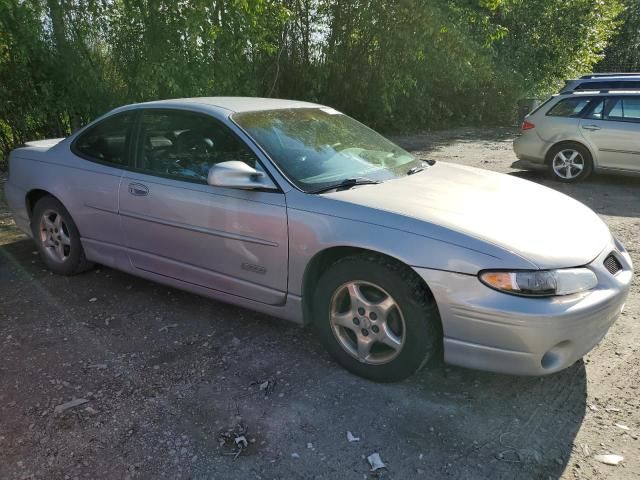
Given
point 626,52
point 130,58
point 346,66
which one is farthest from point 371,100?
point 626,52

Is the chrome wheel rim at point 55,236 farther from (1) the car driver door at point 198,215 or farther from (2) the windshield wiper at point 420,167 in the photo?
(2) the windshield wiper at point 420,167

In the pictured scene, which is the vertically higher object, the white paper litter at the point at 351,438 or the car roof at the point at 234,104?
the car roof at the point at 234,104

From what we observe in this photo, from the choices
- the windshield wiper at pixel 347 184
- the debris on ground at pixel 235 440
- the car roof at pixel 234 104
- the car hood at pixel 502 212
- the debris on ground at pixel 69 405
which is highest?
the car roof at pixel 234 104

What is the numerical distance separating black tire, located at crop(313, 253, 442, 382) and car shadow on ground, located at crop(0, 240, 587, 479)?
12 centimetres

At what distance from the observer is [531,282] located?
255cm

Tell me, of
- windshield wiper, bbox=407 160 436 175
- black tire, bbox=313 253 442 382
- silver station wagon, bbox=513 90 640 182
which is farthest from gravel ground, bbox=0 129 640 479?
silver station wagon, bbox=513 90 640 182

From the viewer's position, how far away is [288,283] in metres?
3.19

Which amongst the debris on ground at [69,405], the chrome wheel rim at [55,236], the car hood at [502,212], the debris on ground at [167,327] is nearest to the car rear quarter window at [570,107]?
the car hood at [502,212]

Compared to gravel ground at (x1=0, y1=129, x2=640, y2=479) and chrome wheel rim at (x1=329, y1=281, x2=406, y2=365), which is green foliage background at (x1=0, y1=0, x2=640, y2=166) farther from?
chrome wheel rim at (x1=329, y1=281, x2=406, y2=365)

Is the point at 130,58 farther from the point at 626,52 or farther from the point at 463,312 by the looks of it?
the point at 626,52

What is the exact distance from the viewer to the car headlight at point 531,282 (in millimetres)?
2551

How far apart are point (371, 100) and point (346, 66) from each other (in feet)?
3.65

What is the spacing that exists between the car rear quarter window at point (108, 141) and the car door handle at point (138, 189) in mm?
254

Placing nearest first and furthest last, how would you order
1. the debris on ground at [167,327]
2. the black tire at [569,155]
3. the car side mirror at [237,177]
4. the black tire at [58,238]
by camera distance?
the car side mirror at [237,177] < the debris on ground at [167,327] < the black tire at [58,238] < the black tire at [569,155]
